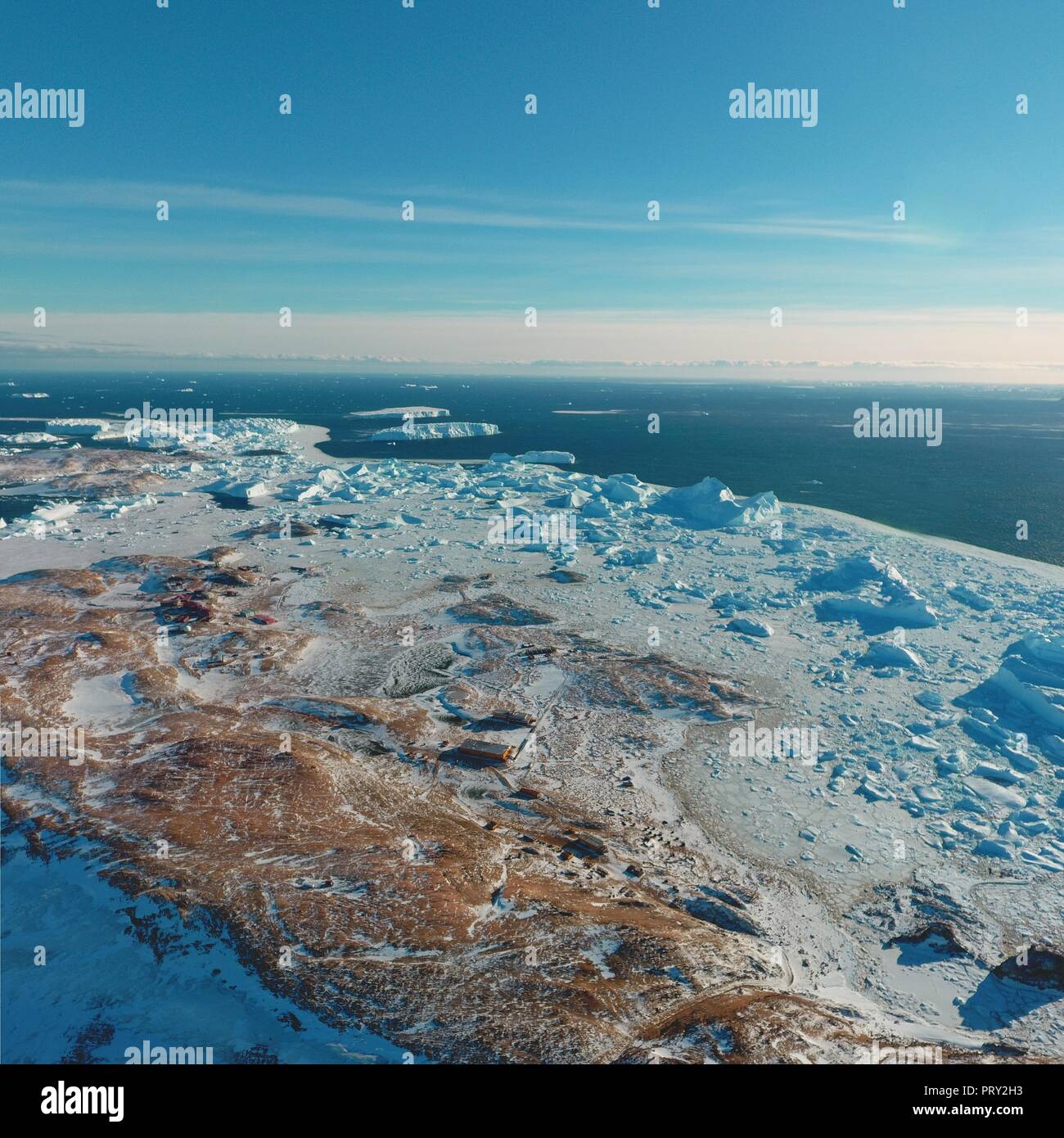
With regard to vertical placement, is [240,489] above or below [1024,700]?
above

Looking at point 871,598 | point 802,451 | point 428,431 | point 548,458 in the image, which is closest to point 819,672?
point 871,598

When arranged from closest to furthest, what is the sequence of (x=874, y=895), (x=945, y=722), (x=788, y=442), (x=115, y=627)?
(x=874, y=895)
(x=945, y=722)
(x=115, y=627)
(x=788, y=442)

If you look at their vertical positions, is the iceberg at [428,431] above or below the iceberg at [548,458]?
above

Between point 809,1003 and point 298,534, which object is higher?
point 298,534

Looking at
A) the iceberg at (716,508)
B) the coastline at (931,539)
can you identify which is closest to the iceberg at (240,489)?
A: the coastline at (931,539)

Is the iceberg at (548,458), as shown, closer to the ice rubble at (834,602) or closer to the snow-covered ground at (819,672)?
the ice rubble at (834,602)

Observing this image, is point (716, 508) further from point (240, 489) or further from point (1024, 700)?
point (240, 489)

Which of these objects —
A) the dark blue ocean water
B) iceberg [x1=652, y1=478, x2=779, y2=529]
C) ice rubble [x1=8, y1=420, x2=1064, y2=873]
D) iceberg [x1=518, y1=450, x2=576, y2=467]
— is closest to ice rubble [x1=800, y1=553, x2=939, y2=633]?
ice rubble [x1=8, y1=420, x2=1064, y2=873]

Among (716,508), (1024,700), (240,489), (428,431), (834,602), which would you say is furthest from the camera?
(428,431)

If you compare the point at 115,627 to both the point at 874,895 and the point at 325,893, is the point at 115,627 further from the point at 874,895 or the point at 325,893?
the point at 874,895

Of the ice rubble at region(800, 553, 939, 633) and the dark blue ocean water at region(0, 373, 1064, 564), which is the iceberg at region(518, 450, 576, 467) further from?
the ice rubble at region(800, 553, 939, 633)
